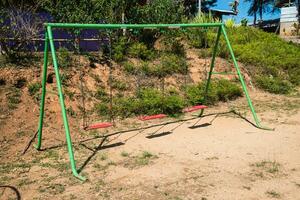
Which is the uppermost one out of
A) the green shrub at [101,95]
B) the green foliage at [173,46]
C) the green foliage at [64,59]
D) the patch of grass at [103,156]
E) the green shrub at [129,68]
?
the green foliage at [173,46]

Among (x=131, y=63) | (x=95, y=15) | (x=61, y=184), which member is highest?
(x=95, y=15)

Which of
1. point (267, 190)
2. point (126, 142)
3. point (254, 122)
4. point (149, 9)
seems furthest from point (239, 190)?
point (149, 9)

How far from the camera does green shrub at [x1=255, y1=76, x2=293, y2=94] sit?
1100 centimetres

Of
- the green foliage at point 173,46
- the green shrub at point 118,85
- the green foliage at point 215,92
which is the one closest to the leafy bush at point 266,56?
the green foliage at point 173,46

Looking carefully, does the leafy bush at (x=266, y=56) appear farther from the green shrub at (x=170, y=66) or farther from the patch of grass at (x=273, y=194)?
the patch of grass at (x=273, y=194)

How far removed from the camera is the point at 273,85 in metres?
A: 11.1

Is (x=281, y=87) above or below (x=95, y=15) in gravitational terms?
below

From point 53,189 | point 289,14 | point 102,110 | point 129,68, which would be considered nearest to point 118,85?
point 129,68

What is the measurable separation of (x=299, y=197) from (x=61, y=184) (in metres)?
2.92

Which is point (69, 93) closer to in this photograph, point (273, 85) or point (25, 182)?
point (25, 182)

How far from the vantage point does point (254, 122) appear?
774 centimetres

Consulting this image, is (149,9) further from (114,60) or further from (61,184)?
(61,184)

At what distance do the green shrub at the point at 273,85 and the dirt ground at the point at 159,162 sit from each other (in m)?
3.14

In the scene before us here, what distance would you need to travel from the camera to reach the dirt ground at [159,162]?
4422mm
